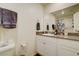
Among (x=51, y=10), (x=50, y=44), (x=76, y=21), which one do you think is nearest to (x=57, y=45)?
(x=50, y=44)

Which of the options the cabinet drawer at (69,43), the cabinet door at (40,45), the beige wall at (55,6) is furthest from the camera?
the cabinet door at (40,45)

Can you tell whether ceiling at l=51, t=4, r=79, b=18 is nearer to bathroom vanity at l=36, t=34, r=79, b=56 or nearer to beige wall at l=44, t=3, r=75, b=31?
beige wall at l=44, t=3, r=75, b=31

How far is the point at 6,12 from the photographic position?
1429 mm

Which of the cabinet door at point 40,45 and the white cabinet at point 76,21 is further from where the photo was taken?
the cabinet door at point 40,45

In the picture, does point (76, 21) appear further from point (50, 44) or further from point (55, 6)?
point (50, 44)

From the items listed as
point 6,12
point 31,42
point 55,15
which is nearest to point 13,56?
point 31,42

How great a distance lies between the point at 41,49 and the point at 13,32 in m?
0.57

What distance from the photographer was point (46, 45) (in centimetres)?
167

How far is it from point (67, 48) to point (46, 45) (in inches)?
14.5

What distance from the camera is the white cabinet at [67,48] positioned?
1411mm

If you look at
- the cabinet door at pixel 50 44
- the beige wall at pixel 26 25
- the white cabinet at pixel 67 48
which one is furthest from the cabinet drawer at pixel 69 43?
the beige wall at pixel 26 25

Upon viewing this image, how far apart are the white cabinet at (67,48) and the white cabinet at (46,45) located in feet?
0.32

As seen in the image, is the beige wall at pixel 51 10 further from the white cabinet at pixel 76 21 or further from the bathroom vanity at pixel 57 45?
the bathroom vanity at pixel 57 45

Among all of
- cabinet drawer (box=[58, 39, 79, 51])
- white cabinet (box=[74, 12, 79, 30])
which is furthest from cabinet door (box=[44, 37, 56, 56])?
white cabinet (box=[74, 12, 79, 30])
